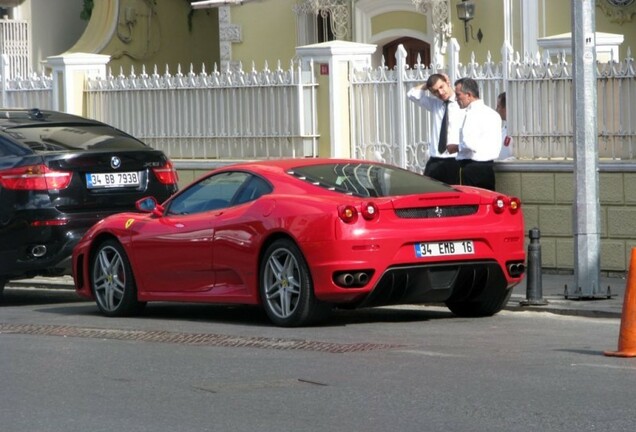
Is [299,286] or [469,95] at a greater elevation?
[469,95]

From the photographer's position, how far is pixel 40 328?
1345cm

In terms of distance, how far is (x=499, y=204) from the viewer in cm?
1295

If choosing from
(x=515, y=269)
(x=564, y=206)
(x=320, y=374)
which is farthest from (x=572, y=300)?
(x=320, y=374)

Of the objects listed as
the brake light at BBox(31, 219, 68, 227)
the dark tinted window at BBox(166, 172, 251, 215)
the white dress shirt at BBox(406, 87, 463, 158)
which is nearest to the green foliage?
the white dress shirt at BBox(406, 87, 463, 158)

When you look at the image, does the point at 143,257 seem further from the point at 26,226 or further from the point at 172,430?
the point at 172,430

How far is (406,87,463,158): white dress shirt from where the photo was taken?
16703 mm

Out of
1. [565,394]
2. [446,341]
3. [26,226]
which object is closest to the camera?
[565,394]

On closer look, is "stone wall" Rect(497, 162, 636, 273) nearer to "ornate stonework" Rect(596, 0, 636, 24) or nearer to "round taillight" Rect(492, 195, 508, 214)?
"round taillight" Rect(492, 195, 508, 214)

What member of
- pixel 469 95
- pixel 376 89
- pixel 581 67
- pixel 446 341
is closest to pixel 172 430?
pixel 446 341

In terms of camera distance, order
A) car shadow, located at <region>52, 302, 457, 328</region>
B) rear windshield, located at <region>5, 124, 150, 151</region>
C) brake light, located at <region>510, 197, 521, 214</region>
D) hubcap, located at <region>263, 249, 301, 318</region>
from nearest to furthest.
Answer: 1. hubcap, located at <region>263, 249, 301, 318</region>
2. brake light, located at <region>510, 197, 521, 214</region>
3. car shadow, located at <region>52, 302, 457, 328</region>
4. rear windshield, located at <region>5, 124, 150, 151</region>

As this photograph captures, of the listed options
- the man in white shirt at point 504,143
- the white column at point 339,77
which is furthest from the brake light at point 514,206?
the white column at point 339,77

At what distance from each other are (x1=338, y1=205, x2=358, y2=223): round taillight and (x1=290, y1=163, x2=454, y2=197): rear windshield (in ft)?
1.56

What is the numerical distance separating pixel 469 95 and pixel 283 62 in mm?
10459

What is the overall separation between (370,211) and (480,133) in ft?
14.3
